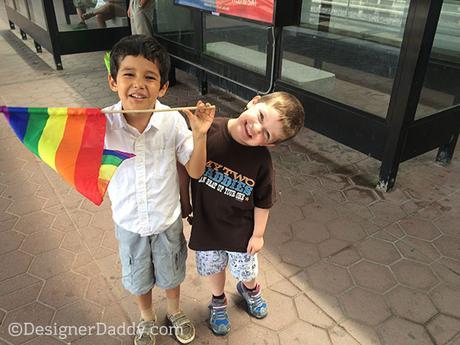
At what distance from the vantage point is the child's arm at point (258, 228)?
1799mm

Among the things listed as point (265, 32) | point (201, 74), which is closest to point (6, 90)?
point (201, 74)

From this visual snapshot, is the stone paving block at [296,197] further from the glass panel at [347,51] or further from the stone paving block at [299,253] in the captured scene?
the glass panel at [347,51]

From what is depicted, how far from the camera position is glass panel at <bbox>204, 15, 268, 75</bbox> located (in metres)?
4.50

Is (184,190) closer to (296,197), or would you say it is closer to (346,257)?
(346,257)

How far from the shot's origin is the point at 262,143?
1592 millimetres

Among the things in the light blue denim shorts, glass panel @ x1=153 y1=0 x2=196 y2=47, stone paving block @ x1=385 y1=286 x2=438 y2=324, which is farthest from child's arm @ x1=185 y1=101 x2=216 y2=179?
glass panel @ x1=153 y1=0 x2=196 y2=47

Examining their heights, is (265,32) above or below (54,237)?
above

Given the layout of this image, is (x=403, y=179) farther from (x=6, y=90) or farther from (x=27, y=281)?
(x=6, y=90)

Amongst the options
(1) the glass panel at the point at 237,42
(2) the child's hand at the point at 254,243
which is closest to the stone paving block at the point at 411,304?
(2) the child's hand at the point at 254,243

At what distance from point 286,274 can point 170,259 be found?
3.24ft

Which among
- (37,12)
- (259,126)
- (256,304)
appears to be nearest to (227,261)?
(256,304)

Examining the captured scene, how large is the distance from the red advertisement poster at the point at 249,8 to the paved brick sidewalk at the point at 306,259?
1308 millimetres

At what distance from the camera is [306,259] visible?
2676 millimetres

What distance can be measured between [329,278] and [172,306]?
99 cm
